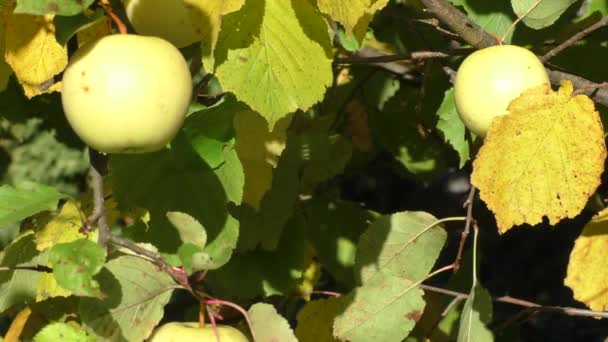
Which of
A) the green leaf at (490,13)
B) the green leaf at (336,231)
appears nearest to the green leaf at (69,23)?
the green leaf at (490,13)

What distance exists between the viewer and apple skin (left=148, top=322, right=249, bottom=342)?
0.99 m

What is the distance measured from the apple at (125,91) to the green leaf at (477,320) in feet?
1.80

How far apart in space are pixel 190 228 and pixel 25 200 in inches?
7.0

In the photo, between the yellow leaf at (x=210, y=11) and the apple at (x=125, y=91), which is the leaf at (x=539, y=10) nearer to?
the yellow leaf at (x=210, y=11)

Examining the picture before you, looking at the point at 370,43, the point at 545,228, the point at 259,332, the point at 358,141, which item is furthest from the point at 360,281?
the point at 545,228

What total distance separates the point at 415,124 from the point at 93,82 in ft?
3.68

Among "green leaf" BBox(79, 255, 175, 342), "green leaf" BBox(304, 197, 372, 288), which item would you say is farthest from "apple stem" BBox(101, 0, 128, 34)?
"green leaf" BBox(304, 197, 372, 288)

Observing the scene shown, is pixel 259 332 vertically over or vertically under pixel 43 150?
over

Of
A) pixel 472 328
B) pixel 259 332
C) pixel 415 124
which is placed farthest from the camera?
pixel 415 124

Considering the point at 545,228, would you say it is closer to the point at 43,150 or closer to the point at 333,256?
the point at 333,256

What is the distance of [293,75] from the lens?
1.12m

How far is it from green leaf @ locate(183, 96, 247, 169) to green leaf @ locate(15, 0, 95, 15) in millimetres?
348

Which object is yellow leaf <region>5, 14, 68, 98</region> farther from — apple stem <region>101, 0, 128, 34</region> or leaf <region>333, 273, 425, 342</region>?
leaf <region>333, 273, 425, 342</region>

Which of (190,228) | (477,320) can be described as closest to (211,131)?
(190,228)
